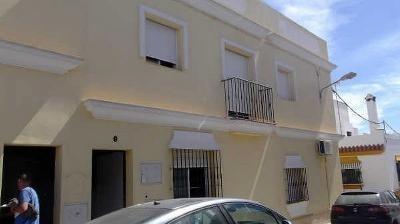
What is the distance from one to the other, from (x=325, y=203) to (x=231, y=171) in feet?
19.5

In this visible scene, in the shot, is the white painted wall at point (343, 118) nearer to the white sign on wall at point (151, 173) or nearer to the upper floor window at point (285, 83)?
the upper floor window at point (285, 83)

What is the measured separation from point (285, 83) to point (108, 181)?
7.82 metres

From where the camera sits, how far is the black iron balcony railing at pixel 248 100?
1105 centimetres

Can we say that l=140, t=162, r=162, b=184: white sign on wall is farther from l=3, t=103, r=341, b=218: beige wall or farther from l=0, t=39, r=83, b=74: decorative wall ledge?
l=0, t=39, r=83, b=74: decorative wall ledge

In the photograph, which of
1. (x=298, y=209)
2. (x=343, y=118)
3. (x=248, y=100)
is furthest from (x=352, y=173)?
(x=248, y=100)

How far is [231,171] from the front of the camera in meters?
10.6

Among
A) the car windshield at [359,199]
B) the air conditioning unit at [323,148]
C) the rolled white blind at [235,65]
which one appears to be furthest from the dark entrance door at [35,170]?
the air conditioning unit at [323,148]

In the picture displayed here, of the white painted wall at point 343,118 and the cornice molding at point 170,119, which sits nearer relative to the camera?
the cornice molding at point 170,119

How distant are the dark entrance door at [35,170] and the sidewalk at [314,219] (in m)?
7.99

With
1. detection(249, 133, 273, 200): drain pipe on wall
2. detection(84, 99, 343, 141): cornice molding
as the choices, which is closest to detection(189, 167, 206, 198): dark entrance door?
detection(84, 99, 343, 141): cornice molding

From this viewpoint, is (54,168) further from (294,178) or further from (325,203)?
(325,203)

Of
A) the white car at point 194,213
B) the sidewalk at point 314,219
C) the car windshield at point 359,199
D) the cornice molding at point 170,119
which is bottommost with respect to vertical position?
the sidewalk at point 314,219

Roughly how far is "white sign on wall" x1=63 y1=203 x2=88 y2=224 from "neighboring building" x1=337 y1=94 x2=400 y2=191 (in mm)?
17555

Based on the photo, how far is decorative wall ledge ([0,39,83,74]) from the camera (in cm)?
640
